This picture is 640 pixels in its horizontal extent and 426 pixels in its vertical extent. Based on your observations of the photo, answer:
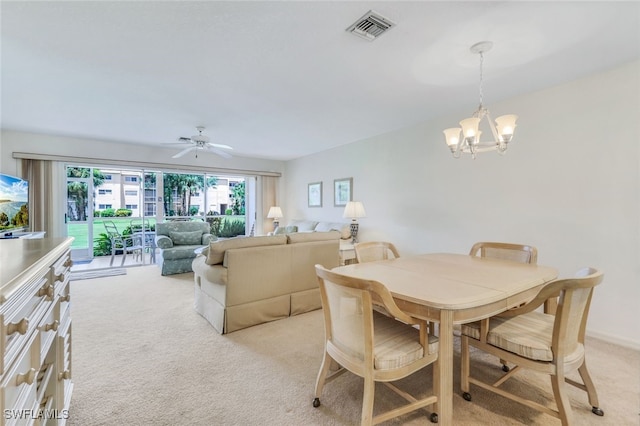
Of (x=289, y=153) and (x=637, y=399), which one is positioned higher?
(x=289, y=153)

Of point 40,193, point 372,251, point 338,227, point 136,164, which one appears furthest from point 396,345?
point 40,193

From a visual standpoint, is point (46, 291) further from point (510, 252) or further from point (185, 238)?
point (185, 238)

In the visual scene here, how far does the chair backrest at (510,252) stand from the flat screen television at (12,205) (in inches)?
205

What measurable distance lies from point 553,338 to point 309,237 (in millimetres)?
2258

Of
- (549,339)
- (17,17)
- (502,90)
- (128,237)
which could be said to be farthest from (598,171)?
(128,237)

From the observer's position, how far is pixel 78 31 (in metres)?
1.97

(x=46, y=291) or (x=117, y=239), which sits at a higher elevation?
(x=46, y=291)

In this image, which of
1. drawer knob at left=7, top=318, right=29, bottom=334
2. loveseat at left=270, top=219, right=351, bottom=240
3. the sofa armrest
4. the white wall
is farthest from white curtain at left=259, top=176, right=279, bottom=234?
drawer knob at left=7, top=318, right=29, bottom=334

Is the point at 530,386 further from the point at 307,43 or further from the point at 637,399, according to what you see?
the point at 307,43

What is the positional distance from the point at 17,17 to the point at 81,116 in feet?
7.68

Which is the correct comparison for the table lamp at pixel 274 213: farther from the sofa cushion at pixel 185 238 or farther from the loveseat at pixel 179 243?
the sofa cushion at pixel 185 238

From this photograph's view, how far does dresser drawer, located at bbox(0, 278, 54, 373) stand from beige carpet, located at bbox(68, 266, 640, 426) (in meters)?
0.98

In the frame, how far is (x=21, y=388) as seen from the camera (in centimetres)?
79

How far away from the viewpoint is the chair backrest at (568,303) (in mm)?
1281
